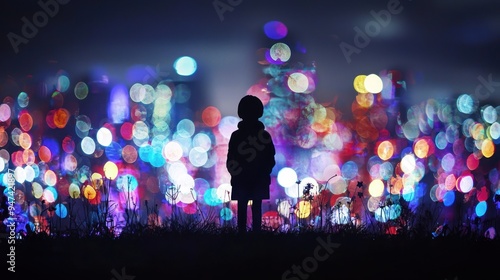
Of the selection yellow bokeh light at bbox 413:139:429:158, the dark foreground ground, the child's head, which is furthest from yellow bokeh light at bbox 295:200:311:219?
yellow bokeh light at bbox 413:139:429:158

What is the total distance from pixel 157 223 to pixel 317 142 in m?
55.2

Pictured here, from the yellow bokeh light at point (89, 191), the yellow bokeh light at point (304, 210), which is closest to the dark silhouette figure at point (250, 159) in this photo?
the yellow bokeh light at point (304, 210)

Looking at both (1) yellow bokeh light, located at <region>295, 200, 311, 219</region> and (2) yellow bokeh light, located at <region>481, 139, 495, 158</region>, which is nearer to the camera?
(1) yellow bokeh light, located at <region>295, 200, 311, 219</region>

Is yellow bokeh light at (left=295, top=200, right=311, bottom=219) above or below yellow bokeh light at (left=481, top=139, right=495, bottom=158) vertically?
below

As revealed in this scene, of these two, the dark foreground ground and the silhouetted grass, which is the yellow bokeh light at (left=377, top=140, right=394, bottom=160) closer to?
the silhouetted grass

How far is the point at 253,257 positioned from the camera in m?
6.60

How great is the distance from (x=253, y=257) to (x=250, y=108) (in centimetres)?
265

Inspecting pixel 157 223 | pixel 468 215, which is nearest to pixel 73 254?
pixel 157 223

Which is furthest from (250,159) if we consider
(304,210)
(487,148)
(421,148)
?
(487,148)

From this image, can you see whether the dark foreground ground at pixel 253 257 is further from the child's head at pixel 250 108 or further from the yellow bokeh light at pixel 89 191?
the child's head at pixel 250 108

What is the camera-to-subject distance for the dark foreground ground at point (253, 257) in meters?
6.23

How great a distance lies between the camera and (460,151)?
8119 centimetres

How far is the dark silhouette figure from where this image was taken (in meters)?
8.71

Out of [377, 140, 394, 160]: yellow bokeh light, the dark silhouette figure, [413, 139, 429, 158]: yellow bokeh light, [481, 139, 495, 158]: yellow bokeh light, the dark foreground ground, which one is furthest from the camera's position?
[413, 139, 429, 158]: yellow bokeh light
